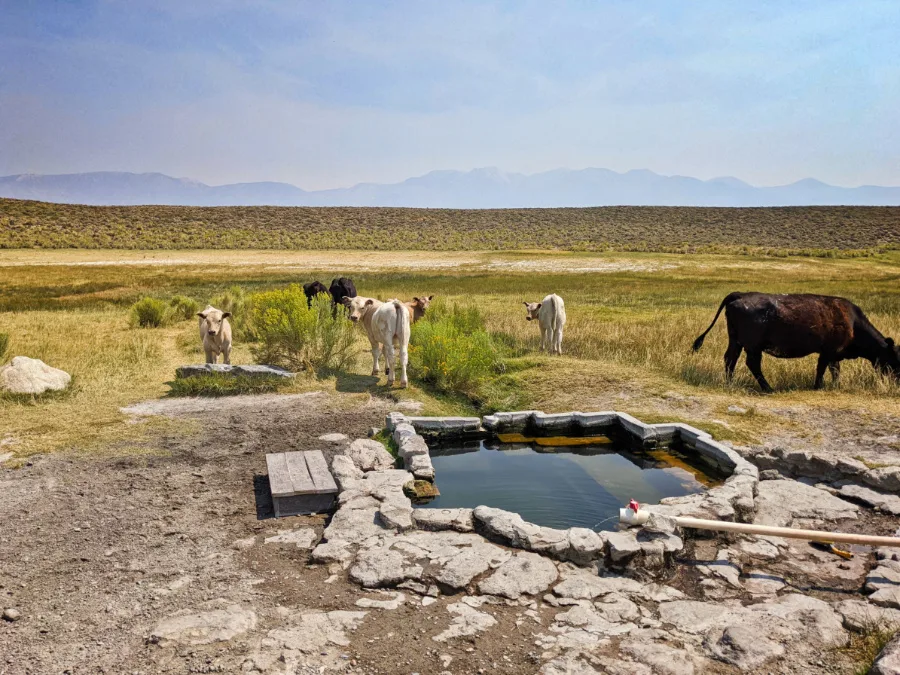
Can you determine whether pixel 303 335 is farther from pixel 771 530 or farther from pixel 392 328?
pixel 771 530

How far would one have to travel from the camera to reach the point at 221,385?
449 inches

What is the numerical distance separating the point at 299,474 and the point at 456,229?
8444 centimetres

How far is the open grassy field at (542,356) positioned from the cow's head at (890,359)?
24 centimetres

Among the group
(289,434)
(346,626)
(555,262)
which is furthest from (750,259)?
(346,626)

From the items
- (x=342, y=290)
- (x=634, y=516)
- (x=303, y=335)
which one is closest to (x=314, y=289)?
(x=342, y=290)

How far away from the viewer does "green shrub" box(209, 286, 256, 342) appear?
17500mm

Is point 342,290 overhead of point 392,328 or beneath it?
overhead

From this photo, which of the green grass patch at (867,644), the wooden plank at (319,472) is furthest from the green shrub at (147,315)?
the green grass patch at (867,644)

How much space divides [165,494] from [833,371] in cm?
1081

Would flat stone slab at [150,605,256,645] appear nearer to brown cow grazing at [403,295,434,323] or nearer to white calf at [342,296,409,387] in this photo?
white calf at [342,296,409,387]

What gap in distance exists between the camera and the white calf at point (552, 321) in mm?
14289

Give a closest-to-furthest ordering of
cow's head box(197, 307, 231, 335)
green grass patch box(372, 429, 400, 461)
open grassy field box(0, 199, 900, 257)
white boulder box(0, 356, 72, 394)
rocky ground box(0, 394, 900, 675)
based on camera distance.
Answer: rocky ground box(0, 394, 900, 675)
green grass patch box(372, 429, 400, 461)
white boulder box(0, 356, 72, 394)
cow's head box(197, 307, 231, 335)
open grassy field box(0, 199, 900, 257)

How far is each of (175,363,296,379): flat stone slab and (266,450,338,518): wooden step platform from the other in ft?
15.9

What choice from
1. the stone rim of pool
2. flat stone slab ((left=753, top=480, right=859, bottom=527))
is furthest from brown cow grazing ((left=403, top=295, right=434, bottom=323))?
flat stone slab ((left=753, top=480, right=859, bottom=527))
